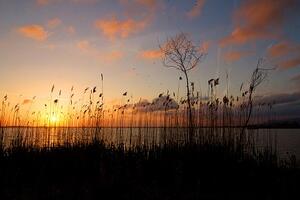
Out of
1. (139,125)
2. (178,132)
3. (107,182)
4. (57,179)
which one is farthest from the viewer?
(139,125)

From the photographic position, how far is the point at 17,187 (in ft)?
16.9

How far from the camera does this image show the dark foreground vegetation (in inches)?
190

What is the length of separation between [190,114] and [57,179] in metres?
4.35

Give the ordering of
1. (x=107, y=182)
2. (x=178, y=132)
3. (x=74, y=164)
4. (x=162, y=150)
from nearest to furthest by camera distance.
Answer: (x=107, y=182), (x=74, y=164), (x=162, y=150), (x=178, y=132)

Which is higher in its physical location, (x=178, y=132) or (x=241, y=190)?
(x=178, y=132)

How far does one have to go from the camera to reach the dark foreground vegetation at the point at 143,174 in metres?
4.82

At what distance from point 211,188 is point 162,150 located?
Result: 2365mm

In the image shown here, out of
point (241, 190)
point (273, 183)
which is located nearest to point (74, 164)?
point (241, 190)

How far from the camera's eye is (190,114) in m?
9.02

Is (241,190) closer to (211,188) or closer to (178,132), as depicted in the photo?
(211,188)

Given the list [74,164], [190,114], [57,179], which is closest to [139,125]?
[190,114]

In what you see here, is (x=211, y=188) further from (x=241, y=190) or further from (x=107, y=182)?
(x=107, y=182)

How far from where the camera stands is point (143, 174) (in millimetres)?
6129

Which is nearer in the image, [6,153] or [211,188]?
[211,188]
